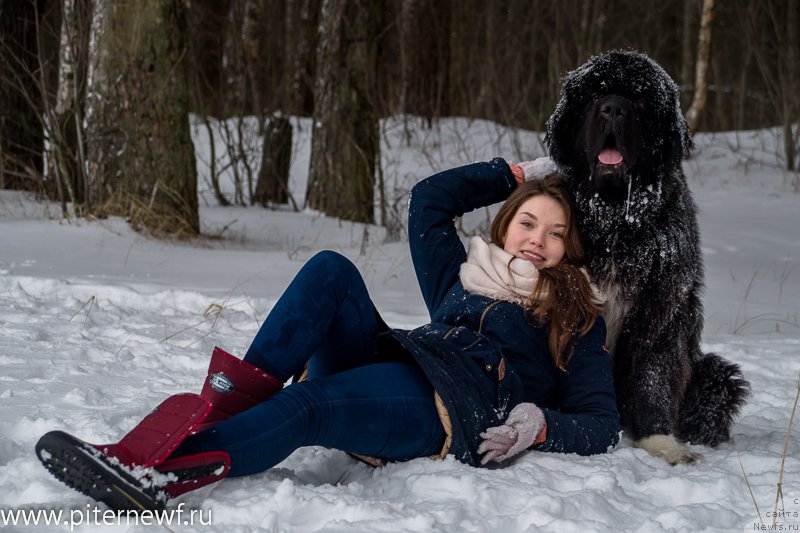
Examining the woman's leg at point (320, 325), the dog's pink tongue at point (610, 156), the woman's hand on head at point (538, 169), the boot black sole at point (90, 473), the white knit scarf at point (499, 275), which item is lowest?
the boot black sole at point (90, 473)

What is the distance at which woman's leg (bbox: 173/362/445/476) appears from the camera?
2.11 meters

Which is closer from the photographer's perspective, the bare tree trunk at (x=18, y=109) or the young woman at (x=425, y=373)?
the young woman at (x=425, y=373)

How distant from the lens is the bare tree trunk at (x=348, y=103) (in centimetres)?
784

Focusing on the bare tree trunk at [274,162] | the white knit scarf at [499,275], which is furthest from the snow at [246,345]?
the bare tree trunk at [274,162]

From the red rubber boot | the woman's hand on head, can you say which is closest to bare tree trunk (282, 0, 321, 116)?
the woman's hand on head

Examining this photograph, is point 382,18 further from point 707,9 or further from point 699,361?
point 699,361

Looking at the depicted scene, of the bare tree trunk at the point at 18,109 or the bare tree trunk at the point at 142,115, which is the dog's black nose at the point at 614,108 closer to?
the bare tree trunk at the point at 142,115

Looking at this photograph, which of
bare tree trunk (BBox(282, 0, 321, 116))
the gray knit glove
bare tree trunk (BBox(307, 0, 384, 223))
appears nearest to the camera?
the gray knit glove

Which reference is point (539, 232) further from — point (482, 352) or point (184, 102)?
point (184, 102)

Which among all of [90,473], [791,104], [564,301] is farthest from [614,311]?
[791,104]

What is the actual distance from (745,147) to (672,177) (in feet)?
31.1

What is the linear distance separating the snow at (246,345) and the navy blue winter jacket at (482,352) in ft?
0.35

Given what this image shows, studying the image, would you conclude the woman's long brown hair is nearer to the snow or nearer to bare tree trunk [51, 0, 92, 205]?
the snow

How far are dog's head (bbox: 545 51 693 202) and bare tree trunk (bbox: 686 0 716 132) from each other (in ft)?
23.5
